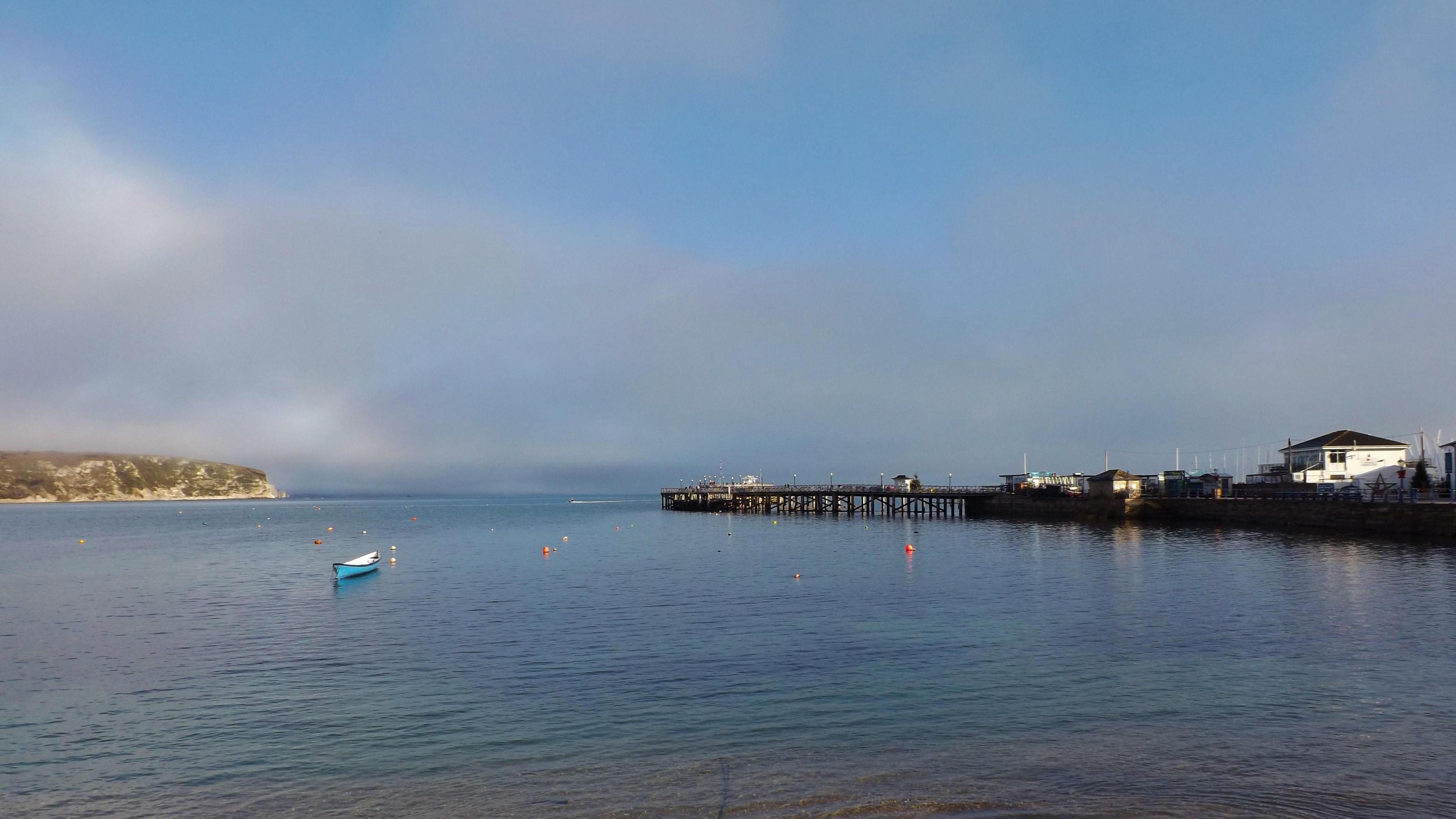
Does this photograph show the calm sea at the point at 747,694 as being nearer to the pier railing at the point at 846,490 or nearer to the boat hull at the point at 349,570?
the boat hull at the point at 349,570

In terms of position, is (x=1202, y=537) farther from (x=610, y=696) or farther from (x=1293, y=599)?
(x=610, y=696)

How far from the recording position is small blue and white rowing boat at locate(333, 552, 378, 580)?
4822 centimetres

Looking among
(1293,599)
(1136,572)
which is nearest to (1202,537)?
(1136,572)

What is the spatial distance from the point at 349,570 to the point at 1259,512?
7947 centimetres

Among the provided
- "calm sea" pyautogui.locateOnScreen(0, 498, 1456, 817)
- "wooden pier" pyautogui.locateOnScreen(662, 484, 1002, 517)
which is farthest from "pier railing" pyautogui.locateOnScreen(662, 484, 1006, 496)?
"calm sea" pyautogui.locateOnScreen(0, 498, 1456, 817)

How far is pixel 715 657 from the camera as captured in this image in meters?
26.0

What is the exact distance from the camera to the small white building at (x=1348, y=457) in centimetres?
8462

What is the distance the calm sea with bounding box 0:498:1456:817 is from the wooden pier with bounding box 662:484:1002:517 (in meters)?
75.1

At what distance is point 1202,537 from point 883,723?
61504mm

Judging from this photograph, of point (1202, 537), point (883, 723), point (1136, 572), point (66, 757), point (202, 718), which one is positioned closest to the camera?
point (66, 757)

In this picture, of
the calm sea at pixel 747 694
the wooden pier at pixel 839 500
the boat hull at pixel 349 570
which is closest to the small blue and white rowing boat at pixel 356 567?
the boat hull at pixel 349 570

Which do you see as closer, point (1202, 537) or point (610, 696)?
point (610, 696)

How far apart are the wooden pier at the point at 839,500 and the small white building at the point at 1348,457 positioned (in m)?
40.1

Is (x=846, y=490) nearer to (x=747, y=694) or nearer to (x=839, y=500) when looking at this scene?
(x=839, y=500)
